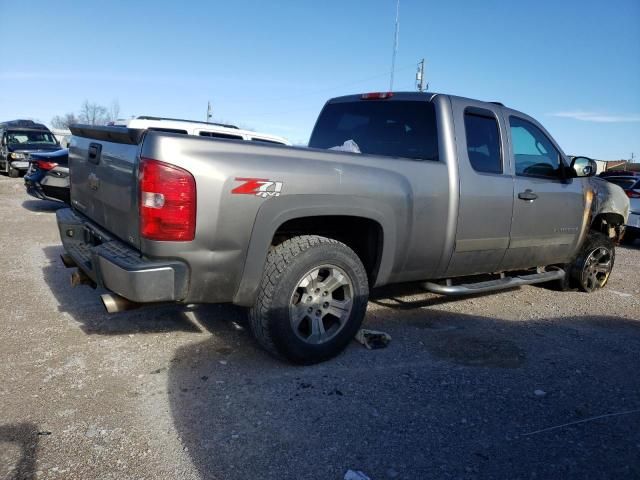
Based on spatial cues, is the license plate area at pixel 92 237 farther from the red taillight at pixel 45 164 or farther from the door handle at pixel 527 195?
the red taillight at pixel 45 164

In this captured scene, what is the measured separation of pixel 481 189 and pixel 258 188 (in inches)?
82.6

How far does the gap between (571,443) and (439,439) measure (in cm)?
73

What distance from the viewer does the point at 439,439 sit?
8.86 feet

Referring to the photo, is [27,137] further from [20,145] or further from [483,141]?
[483,141]

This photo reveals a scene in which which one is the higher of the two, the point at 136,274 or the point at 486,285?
the point at 136,274

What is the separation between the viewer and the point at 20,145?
16406mm

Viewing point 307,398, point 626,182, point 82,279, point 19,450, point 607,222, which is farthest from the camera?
point 626,182

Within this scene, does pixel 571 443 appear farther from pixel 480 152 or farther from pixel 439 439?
pixel 480 152

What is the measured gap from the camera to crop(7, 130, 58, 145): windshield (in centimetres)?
1658

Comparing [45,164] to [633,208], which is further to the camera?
[633,208]

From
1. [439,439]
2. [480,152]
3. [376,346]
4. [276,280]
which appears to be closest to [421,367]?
[376,346]

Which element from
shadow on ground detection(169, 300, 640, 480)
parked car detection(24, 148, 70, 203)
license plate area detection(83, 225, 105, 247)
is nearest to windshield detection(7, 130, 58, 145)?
parked car detection(24, 148, 70, 203)

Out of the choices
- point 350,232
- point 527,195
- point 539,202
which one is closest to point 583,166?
point 539,202

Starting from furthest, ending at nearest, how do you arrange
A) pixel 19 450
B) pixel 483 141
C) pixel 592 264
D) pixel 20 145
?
1. pixel 20 145
2. pixel 592 264
3. pixel 483 141
4. pixel 19 450
